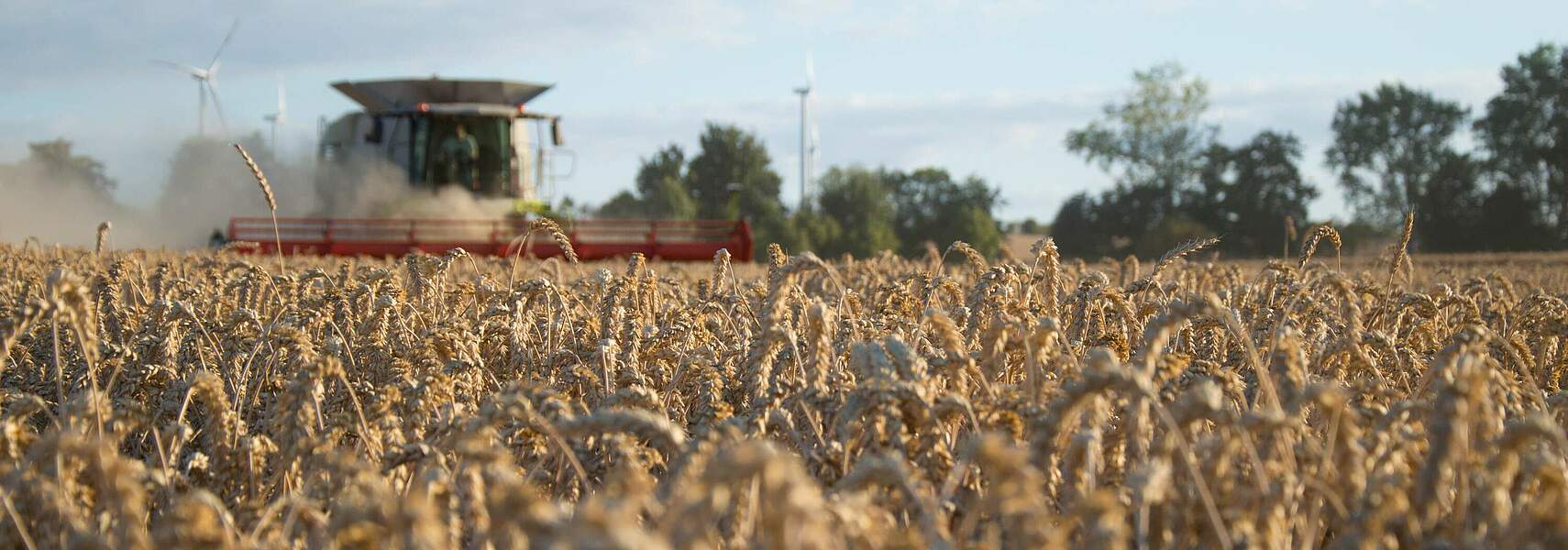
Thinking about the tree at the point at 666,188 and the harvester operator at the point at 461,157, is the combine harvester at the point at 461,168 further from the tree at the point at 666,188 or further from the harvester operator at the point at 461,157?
the tree at the point at 666,188

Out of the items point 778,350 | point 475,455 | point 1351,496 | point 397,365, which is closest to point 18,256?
point 397,365

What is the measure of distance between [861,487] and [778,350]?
139cm

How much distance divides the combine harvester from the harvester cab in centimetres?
1

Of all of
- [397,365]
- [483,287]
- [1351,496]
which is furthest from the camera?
[483,287]

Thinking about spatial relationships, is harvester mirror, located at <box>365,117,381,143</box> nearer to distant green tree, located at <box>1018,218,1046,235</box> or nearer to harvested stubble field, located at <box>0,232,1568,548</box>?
harvested stubble field, located at <box>0,232,1568,548</box>

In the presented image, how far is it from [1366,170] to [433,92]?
54817 mm

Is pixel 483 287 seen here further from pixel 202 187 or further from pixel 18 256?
pixel 202 187

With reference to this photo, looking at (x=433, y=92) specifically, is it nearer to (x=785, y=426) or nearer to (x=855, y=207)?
(x=785, y=426)

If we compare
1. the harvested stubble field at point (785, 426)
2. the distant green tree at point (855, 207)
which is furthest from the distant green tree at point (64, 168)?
the distant green tree at point (855, 207)

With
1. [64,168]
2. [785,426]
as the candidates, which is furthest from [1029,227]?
[785,426]

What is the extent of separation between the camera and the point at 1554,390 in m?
4.25

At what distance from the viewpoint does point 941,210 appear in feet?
216

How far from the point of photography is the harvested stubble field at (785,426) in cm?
175

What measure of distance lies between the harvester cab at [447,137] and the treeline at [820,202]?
32.8 meters
